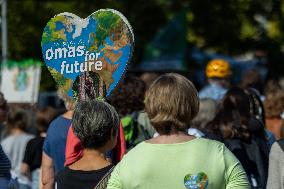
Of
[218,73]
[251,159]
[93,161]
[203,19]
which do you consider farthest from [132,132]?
[203,19]

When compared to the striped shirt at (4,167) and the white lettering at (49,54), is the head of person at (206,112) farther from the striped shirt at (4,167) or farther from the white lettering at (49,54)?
the white lettering at (49,54)

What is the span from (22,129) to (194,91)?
4.75 m

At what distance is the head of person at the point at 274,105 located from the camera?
25.8 ft

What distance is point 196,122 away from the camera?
274 inches

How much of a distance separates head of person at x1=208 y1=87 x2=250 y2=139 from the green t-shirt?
2537 mm

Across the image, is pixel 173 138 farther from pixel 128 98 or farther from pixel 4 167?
pixel 128 98

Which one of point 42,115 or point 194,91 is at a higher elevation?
point 194,91

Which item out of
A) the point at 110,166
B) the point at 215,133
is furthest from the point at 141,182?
the point at 215,133

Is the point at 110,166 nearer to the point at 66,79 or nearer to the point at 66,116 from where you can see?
the point at 66,79

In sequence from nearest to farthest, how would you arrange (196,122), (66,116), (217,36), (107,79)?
(107,79) < (66,116) < (196,122) < (217,36)

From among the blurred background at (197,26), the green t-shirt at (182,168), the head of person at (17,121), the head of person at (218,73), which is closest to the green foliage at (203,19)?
the blurred background at (197,26)

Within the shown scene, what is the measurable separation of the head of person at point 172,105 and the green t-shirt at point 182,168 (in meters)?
0.10

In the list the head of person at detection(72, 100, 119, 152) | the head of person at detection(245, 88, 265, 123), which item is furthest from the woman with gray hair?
the head of person at detection(245, 88, 265, 123)

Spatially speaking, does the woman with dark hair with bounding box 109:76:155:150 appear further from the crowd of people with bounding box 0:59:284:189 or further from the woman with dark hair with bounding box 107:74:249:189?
the woman with dark hair with bounding box 107:74:249:189
